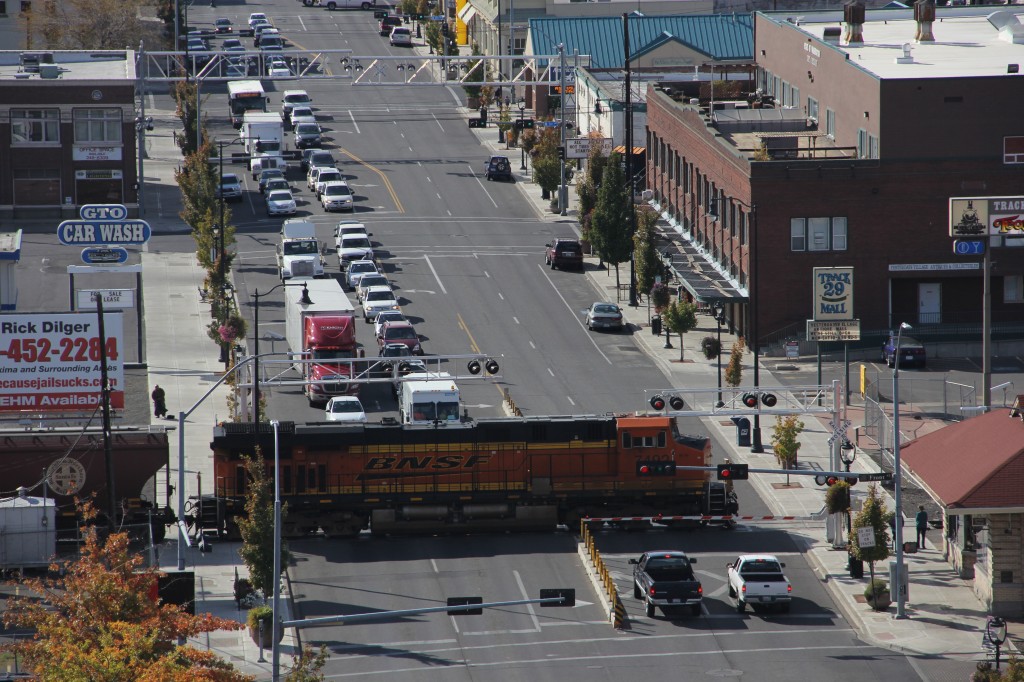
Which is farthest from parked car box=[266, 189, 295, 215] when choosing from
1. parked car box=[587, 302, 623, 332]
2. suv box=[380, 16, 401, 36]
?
suv box=[380, 16, 401, 36]

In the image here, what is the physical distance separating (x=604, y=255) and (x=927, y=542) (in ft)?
124

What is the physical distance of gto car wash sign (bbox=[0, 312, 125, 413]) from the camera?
6338 cm

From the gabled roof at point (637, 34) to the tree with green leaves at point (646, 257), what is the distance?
153 ft

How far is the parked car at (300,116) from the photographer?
133625mm

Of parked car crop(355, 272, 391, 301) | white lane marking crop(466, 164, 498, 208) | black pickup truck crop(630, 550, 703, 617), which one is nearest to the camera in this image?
black pickup truck crop(630, 550, 703, 617)

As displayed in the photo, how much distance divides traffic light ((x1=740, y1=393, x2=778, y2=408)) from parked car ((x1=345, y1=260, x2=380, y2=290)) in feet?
104

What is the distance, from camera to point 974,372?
80875 mm

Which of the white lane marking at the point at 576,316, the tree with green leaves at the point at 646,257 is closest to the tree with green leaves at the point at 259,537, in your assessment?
the white lane marking at the point at 576,316

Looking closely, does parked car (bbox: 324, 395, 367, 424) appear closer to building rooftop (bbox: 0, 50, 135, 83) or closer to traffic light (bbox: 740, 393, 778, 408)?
traffic light (bbox: 740, 393, 778, 408)

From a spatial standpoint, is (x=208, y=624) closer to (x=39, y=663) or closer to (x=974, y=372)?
(x=39, y=663)

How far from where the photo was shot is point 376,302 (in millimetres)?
88875

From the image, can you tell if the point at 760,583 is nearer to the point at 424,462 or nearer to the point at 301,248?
the point at 424,462

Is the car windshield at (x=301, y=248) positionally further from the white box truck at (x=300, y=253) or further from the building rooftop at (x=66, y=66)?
the building rooftop at (x=66, y=66)

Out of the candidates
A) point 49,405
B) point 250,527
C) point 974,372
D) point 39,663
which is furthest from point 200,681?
point 974,372
